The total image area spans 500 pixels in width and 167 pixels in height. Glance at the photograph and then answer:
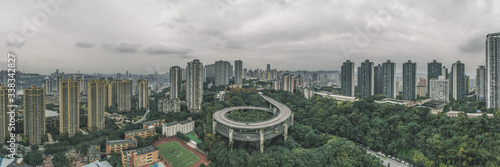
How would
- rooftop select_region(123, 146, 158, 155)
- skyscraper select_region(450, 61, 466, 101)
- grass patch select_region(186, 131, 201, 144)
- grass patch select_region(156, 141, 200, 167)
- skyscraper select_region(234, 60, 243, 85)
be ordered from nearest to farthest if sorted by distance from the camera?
rooftop select_region(123, 146, 158, 155) < grass patch select_region(156, 141, 200, 167) < grass patch select_region(186, 131, 201, 144) < skyscraper select_region(450, 61, 466, 101) < skyscraper select_region(234, 60, 243, 85)

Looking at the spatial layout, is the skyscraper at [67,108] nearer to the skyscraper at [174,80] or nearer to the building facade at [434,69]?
the skyscraper at [174,80]

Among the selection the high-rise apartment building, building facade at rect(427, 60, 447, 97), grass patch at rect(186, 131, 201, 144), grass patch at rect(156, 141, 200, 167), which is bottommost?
grass patch at rect(156, 141, 200, 167)

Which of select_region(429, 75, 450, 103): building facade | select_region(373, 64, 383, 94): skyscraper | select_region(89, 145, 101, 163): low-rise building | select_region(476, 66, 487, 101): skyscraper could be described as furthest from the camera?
select_region(373, 64, 383, 94): skyscraper

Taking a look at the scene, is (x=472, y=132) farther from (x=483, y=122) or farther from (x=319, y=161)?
(x=319, y=161)

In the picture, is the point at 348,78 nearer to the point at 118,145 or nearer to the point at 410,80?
the point at 410,80

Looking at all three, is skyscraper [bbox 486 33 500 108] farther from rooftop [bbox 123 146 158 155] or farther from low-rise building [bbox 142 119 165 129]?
low-rise building [bbox 142 119 165 129]

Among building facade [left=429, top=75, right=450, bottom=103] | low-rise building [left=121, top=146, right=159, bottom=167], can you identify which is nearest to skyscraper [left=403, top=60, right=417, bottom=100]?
building facade [left=429, top=75, right=450, bottom=103]

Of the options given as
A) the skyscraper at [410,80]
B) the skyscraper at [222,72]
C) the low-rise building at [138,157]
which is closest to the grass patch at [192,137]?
the low-rise building at [138,157]
